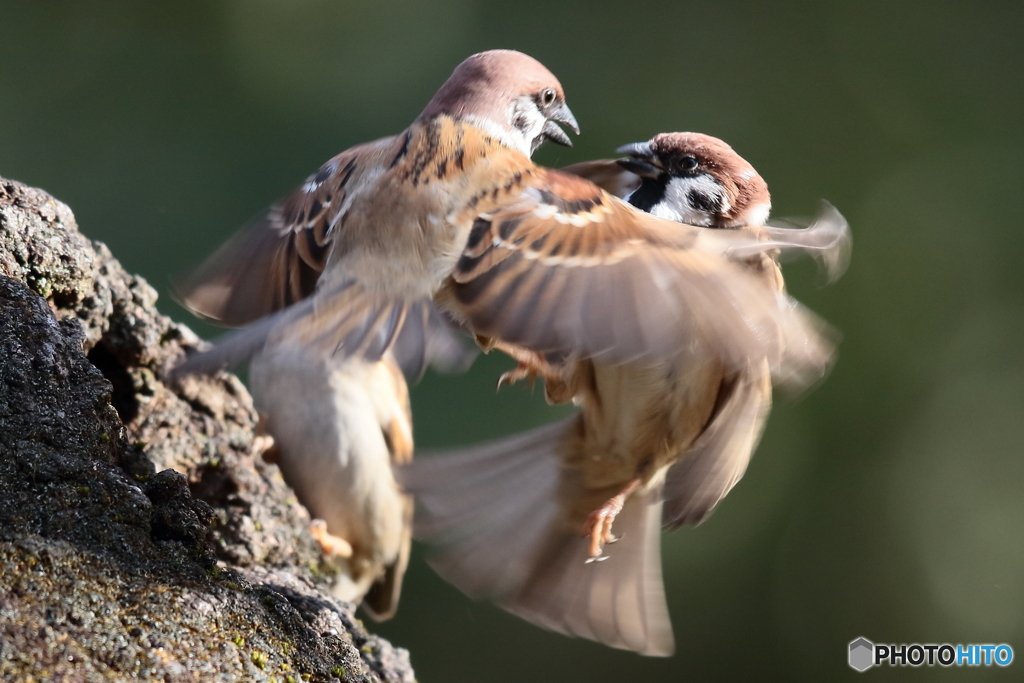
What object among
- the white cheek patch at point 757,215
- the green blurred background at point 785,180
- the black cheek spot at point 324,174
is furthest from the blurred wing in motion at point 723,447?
the green blurred background at point 785,180

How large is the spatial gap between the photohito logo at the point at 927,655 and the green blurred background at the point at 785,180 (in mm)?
60

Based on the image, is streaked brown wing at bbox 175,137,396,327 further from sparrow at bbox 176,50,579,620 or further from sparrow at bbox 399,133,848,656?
sparrow at bbox 399,133,848,656

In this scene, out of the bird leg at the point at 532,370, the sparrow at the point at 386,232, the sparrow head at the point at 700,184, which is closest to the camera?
the sparrow at the point at 386,232

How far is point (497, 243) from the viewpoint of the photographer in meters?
1.70

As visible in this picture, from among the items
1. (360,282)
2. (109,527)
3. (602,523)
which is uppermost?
(360,282)

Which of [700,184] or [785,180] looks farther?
[785,180]

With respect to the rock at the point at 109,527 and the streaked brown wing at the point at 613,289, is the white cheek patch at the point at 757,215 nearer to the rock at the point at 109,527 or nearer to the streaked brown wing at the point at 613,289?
the streaked brown wing at the point at 613,289

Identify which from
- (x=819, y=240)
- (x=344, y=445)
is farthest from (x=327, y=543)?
(x=819, y=240)

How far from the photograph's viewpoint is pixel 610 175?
2328 millimetres

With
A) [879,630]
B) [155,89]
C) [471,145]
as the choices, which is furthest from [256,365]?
[879,630]

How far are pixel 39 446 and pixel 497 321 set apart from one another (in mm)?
650

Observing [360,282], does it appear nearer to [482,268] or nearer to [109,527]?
[482,268]

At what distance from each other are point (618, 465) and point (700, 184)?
2.01 feet

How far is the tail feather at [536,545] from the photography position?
6.90ft
